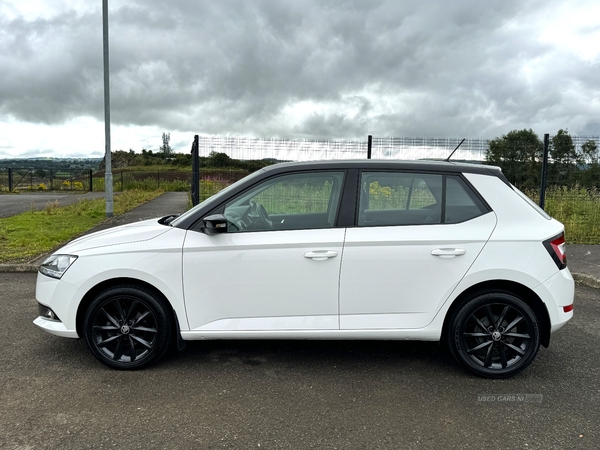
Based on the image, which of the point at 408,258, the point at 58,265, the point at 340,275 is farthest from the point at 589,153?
the point at 58,265

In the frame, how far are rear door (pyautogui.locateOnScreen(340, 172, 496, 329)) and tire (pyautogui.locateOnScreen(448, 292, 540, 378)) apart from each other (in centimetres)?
26

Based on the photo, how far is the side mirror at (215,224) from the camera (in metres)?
3.61

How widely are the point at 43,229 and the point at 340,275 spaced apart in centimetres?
991

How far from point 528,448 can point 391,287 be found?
53.9 inches

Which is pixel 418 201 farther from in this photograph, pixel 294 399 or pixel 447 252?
pixel 294 399

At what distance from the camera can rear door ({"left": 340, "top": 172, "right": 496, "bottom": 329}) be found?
12.0 feet

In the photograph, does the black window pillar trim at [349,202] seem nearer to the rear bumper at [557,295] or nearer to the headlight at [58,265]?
the rear bumper at [557,295]

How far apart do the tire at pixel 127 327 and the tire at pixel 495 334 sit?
7.65ft

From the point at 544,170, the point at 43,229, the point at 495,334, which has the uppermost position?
the point at 544,170

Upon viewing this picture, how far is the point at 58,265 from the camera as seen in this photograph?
386 centimetres

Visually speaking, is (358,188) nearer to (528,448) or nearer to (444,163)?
(444,163)

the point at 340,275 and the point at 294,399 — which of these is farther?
the point at 340,275

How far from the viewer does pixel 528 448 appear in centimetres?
285

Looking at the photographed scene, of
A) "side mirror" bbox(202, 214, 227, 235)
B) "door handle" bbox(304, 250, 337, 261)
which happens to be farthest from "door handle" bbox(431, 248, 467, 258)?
"side mirror" bbox(202, 214, 227, 235)
